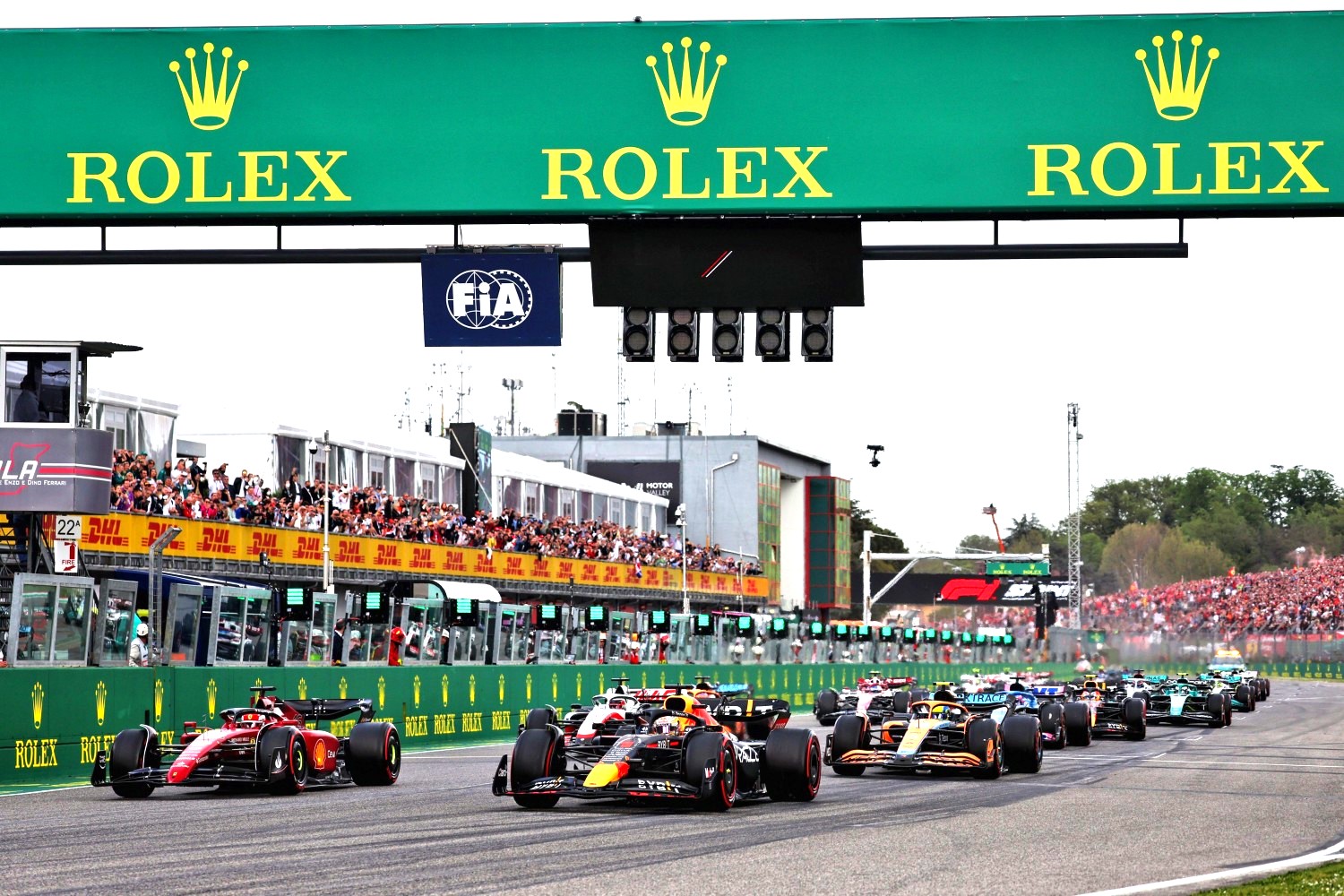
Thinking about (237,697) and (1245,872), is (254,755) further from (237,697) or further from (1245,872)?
(1245,872)

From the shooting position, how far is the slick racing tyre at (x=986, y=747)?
22.7m

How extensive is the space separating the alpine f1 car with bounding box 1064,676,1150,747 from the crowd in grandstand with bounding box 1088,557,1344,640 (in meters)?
59.0

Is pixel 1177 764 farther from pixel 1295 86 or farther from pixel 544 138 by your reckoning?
pixel 544 138

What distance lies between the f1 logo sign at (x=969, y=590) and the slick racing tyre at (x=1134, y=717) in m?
81.3

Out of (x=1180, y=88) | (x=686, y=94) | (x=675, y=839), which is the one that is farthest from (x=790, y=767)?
(x=1180, y=88)

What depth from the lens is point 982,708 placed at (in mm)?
24500

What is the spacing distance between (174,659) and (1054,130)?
1462 cm

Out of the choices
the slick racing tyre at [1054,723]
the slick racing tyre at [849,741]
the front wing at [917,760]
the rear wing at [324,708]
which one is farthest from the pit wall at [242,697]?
the slick racing tyre at [1054,723]

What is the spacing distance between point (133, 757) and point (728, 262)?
24.5ft

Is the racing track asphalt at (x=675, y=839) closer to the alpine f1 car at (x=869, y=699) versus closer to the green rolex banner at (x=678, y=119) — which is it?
the green rolex banner at (x=678, y=119)

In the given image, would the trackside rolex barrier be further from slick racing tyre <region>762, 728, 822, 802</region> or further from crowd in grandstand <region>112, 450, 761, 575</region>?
slick racing tyre <region>762, 728, 822, 802</region>

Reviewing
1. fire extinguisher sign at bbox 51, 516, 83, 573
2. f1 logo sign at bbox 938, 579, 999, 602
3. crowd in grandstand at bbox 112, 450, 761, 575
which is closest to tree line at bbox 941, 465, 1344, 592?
f1 logo sign at bbox 938, 579, 999, 602

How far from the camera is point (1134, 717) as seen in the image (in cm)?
3344

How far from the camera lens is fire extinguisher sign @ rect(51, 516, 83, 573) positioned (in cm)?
2864
